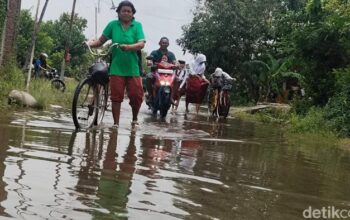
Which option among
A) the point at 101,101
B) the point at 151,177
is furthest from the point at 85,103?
the point at 151,177

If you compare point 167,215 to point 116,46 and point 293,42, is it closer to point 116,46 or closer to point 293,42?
point 116,46

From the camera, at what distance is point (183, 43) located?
32.1 m

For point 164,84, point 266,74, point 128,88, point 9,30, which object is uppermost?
point 266,74

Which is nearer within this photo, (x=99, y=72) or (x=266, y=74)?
(x=99, y=72)

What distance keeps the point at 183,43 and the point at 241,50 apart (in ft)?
13.6

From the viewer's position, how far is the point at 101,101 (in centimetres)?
756

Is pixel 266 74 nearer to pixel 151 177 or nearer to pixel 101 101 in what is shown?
pixel 101 101

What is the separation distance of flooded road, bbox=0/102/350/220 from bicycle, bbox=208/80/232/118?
7.42 metres

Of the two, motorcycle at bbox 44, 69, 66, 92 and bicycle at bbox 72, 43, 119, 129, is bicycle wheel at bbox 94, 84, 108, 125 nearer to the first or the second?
bicycle at bbox 72, 43, 119, 129

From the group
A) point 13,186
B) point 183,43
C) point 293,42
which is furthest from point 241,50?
point 13,186

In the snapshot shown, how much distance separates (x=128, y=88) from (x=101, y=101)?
1.39 feet

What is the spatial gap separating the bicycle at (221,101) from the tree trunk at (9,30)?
18.2 ft

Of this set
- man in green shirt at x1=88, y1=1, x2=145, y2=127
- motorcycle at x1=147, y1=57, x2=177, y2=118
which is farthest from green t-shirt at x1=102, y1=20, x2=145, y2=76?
motorcycle at x1=147, y1=57, x2=177, y2=118

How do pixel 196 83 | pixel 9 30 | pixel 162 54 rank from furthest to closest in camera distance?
1. pixel 196 83
2. pixel 162 54
3. pixel 9 30
